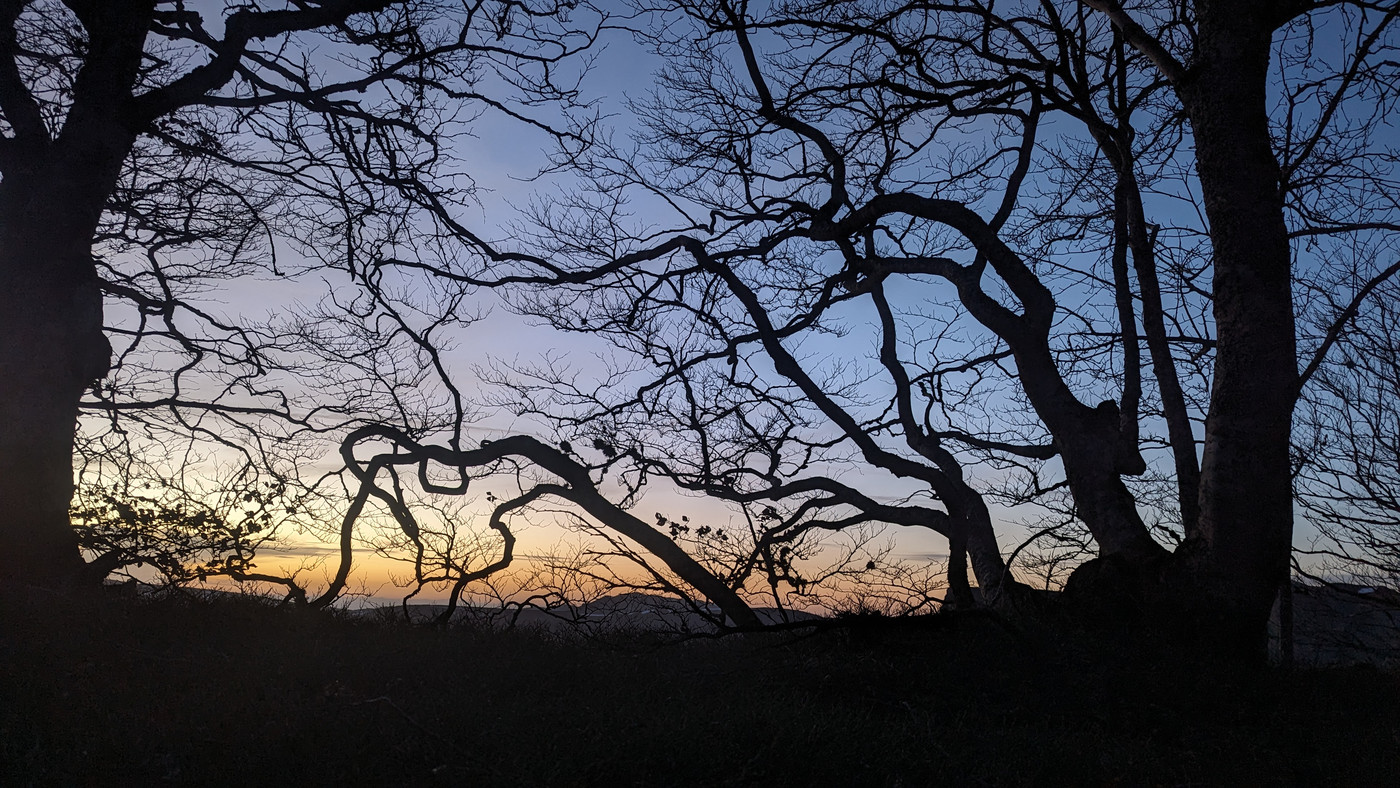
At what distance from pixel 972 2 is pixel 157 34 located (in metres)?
9.00

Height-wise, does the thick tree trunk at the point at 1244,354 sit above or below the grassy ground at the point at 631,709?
above

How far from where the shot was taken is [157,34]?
29.9 ft

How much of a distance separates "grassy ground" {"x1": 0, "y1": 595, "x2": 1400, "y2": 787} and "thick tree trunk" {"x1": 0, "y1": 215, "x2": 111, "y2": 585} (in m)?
1.38

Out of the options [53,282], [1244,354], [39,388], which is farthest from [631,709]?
[53,282]

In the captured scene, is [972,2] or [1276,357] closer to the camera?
[1276,357]

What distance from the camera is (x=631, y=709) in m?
5.02

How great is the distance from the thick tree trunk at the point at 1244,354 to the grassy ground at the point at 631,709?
0.93m

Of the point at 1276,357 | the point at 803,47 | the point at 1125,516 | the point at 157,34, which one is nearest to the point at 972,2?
the point at 803,47

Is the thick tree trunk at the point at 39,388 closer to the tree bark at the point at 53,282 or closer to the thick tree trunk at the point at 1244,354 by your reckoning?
the tree bark at the point at 53,282

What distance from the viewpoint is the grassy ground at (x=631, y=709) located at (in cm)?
406

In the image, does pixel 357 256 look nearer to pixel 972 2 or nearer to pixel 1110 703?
pixel 972 2

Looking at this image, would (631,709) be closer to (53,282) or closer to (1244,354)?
(1244,354)

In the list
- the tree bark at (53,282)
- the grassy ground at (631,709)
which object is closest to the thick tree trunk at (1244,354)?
the grassy ground at (631,709)

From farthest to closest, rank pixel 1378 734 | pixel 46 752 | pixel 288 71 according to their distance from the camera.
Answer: pixel 288 71, pixel 1378 734, pixel 46 752
